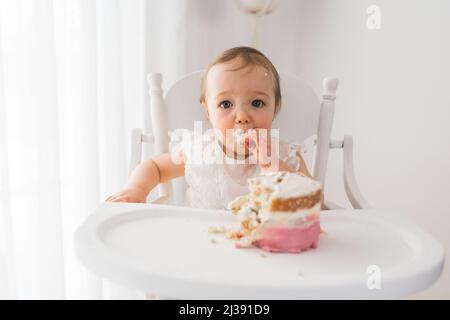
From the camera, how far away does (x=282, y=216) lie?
0.70 metres

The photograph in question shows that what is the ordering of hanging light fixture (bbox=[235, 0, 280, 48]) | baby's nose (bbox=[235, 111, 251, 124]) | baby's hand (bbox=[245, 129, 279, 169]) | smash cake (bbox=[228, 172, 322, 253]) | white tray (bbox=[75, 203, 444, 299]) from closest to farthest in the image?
white tray (bbox=[75, 203, 444, 299]) → smash cake (bbox=[228, 172, 322, 253]) → baby's hand (bbox=[245, 129, 279, 169]) → baby's nose (bbox=[235, 111, 251, 124]) → hanging light fixture (bbox=[235, 0, 280, 48])

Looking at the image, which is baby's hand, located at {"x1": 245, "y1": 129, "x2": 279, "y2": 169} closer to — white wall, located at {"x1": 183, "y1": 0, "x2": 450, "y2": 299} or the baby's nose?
the baby's nose

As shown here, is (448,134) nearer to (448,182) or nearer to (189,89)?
(448,182)

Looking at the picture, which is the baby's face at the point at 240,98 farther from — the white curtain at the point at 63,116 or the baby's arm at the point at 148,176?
the white curtain at the point at 63,116

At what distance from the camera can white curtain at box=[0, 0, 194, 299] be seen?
1124 millimetres

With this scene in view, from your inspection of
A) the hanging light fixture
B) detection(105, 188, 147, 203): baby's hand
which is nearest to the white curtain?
the hanging light fixture

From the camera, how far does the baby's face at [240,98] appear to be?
0.98 meters

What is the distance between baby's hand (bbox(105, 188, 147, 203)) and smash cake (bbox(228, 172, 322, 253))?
0.93 feet

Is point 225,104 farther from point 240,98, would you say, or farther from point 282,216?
point 282,216

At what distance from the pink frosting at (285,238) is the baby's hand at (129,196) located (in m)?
0.32

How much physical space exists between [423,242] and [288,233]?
0.21 m

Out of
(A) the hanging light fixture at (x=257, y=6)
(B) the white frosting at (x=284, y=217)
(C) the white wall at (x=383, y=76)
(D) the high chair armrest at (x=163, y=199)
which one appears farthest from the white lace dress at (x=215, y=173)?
(A) the hanging light fixture at (x=257, y=6)

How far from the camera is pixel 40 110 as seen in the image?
3.80 ft

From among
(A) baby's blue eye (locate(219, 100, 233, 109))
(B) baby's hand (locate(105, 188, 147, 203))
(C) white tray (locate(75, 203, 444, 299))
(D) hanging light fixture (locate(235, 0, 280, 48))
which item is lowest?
(C) white tray (locate(75, 203, 444, 299))
